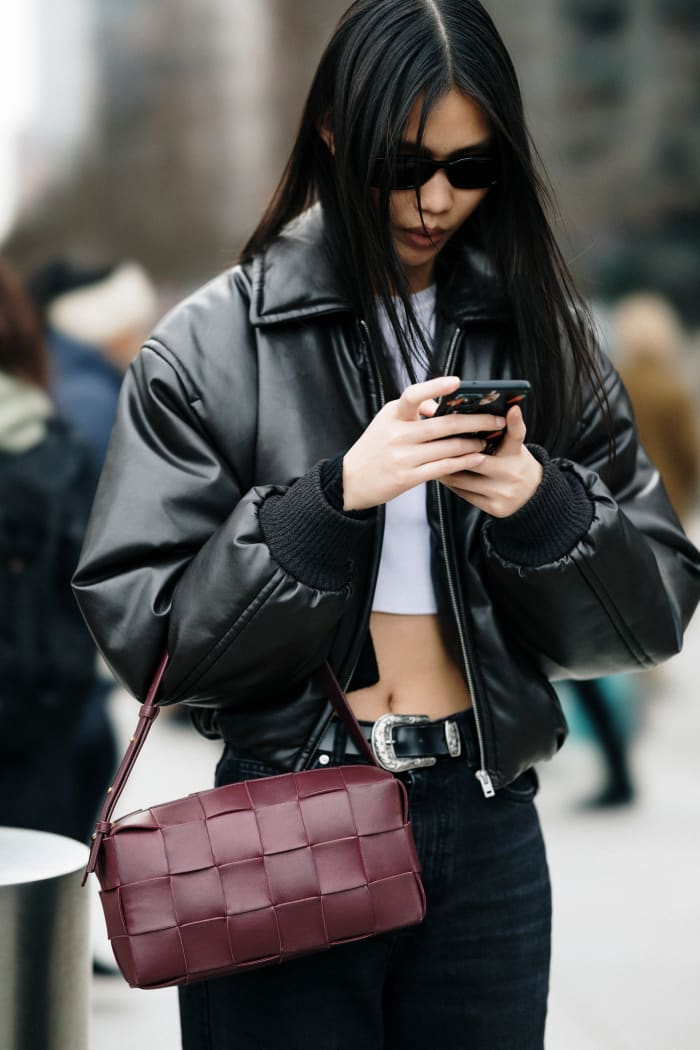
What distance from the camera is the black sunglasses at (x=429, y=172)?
1.61m

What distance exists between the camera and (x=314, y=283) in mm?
1723

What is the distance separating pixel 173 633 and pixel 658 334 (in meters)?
4.90

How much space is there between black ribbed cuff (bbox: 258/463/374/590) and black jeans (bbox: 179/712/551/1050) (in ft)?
0.94

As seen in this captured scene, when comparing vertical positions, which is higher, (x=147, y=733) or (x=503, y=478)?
(x=503, y=478)

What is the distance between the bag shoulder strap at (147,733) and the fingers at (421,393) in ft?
1.07

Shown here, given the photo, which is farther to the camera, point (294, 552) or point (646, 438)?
A: point (646, 438)

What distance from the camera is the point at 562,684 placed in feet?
19.3

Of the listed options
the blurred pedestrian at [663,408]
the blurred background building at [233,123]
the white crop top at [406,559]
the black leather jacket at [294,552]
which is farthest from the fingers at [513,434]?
the blurred background building at [233,123]

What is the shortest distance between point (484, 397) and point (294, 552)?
0.89 feet

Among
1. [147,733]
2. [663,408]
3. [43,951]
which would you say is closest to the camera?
[147,733]

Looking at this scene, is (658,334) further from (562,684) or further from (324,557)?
(324,557)

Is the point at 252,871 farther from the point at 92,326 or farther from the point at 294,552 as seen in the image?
the point at 92,326

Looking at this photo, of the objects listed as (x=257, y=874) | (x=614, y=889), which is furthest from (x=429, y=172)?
(x=614, y=889)

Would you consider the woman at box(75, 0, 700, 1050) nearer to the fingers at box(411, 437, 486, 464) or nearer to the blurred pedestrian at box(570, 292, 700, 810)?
the fingers at box(411, 437, 486, 464)
